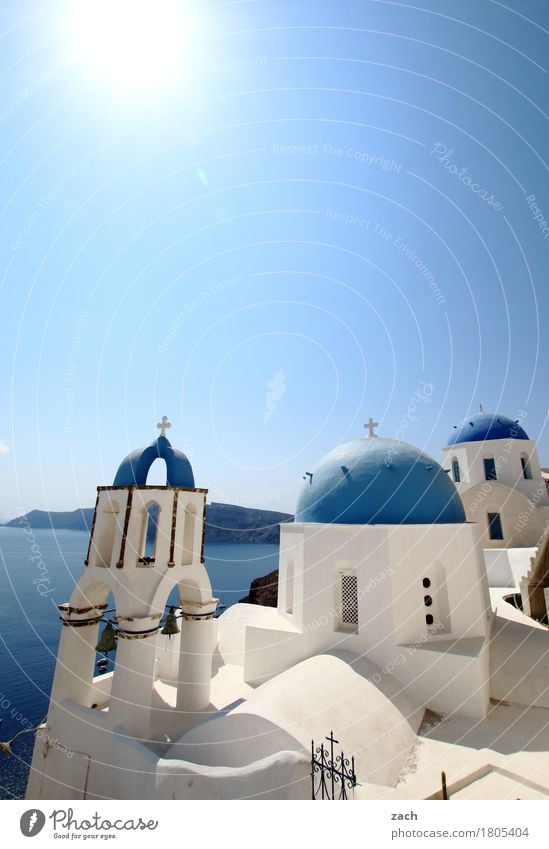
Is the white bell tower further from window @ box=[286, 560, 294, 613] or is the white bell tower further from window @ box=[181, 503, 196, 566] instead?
window @ box=[286, 560, 294, 613]

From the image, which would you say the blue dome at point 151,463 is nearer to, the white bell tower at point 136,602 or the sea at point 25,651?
the white bell tower at point 136,602

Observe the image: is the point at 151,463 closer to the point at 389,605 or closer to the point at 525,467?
the point at 389,605

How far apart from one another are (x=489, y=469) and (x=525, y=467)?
1973 millimetres

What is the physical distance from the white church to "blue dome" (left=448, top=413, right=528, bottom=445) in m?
9.74

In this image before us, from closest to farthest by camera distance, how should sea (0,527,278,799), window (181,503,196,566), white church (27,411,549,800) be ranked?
white church (27,411,549,800), window (181,503,196,566), sea (0,527,278,799)

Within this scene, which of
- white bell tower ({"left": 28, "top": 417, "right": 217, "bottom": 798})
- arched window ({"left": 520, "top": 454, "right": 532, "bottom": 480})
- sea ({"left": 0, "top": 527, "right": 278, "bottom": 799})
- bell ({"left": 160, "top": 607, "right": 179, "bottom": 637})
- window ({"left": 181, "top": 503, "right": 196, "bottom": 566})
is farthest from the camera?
arched window ({"left": 520, "top": 454, "right": 532, "bottom": 480})

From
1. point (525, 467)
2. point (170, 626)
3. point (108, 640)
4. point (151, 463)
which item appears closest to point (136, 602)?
point (108, 640)

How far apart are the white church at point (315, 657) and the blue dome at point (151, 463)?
0.12ft

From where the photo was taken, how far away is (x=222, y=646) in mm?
14320

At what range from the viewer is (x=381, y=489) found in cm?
1130

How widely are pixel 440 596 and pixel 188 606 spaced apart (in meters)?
7.21

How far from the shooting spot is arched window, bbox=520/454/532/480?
70.7 feet

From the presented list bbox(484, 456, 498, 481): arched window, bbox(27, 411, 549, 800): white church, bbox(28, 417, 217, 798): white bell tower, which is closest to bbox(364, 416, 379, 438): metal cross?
bbox(27, 411, 549, 800): white church

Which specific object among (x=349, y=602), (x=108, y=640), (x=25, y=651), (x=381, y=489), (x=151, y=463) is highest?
(x=151, y=463)
